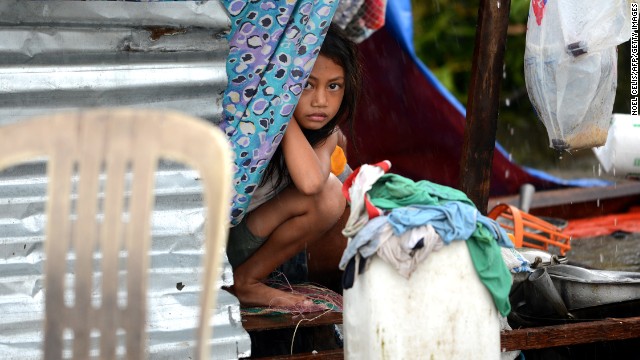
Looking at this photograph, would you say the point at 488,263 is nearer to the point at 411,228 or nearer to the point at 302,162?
the point at 411,228

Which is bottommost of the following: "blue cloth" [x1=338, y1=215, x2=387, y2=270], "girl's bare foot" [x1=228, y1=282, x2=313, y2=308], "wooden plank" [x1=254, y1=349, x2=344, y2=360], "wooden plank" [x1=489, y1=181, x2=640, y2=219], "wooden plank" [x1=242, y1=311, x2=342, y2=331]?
"wooden plank" [x1=254, y1=349, x2=344, y2=360]

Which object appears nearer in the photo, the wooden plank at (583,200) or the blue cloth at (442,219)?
the blue cloth at (442,219)

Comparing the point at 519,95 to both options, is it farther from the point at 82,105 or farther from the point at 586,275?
the point at 82,105

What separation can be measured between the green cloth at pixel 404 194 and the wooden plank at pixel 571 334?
812 mm

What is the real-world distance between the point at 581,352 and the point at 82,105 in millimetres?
2242

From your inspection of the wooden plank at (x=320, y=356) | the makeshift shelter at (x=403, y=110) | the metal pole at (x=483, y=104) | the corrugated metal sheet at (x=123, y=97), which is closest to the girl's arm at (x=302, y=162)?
the corrugated metal sheet at (x=123, y=97)

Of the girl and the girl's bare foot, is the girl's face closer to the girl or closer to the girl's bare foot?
the girl

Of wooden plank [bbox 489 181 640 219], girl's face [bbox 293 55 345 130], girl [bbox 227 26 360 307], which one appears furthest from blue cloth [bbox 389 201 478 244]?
wooden plank [bbox 489 181 640 219]

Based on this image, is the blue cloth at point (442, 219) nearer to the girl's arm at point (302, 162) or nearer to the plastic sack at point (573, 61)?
the girl's arm at point (302, 162)

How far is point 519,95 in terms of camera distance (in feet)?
31.5

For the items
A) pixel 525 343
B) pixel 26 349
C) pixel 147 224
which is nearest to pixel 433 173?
pixel 525 343

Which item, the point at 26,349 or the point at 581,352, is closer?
the point at 26,349

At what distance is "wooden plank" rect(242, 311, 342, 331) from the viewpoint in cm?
363

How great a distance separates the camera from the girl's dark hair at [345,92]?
386 centimetres
